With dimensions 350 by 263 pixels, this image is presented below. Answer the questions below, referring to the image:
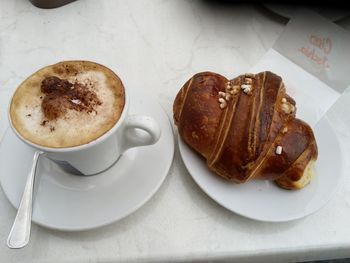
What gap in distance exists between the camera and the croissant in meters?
0.47

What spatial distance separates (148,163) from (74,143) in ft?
0.41

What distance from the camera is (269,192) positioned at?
509mm

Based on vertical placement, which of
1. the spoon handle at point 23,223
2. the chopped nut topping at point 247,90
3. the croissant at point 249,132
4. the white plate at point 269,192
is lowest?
the spoon handle at point 23,223

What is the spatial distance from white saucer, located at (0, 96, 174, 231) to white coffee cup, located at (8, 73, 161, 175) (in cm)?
2

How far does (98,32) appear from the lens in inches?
29.5

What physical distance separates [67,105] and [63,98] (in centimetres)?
1

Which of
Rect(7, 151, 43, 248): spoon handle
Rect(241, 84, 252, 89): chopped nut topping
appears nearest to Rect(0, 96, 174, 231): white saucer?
Rect(7, 151, 43, 248): spoon handle

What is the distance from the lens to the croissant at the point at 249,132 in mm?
471

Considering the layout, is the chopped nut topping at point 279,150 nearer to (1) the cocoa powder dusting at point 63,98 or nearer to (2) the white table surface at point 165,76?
(2) the white table surface at point 165,76

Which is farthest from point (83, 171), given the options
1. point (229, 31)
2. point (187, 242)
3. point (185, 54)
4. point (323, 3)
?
point (323, 3)

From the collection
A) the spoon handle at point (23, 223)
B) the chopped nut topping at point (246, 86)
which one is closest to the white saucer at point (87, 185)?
the spoon handle at point (23, 223)

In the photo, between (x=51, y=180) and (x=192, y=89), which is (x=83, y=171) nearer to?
(x=51, y=180)

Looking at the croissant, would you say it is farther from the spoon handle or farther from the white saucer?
the spoon handle

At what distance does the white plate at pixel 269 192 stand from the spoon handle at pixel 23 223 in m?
0.21
